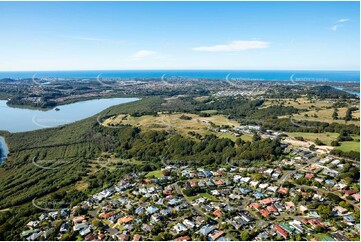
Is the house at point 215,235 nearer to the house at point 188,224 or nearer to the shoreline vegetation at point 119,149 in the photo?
the house at point 188,224

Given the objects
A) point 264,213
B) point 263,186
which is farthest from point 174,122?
point 264,213

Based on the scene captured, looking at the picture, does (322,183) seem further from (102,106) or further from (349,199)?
(102,106)

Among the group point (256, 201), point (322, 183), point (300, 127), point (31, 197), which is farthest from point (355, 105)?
point (31, 197)

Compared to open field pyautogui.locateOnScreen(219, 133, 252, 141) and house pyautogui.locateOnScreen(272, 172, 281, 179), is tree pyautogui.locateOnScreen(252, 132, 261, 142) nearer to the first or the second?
open field pyautogui.locateOnScreen(219, 133, 252, 141)

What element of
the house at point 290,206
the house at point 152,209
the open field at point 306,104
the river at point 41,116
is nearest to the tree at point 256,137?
the house at point 290,206

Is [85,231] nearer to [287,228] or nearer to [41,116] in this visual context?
[287,228]
